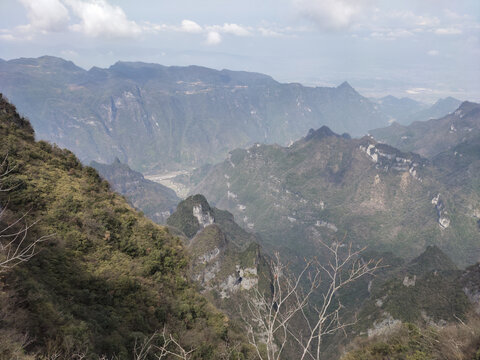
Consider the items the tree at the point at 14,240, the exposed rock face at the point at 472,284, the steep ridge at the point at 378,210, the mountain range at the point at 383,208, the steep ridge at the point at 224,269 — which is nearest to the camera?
the tree at the point at 14,240

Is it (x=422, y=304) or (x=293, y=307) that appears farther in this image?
(x=422, y=304)

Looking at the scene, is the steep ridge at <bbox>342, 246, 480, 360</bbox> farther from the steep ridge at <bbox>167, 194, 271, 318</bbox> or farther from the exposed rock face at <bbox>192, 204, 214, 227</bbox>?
the exposed rock face at <bbox>192, 204, 214, 227</bbox>

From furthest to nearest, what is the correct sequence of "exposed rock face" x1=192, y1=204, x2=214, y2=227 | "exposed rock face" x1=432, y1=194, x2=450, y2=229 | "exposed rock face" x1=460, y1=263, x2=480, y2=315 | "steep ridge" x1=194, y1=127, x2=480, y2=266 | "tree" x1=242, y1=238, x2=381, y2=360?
"exposed rock face" x1=432, y1=194, x2=450, y2=229
"steep ridge" x1=194, y1=127, x2=480, y2=266
"exposed rock face" x1=192, y1=204, x2=214, y2=227
"exposed rock face" x1=460, y1=263, x2=480, y2=315
"tree" x1=242, y1=238, x2=381, y2=360

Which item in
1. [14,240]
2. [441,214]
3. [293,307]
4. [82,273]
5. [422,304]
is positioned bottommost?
[441,214]

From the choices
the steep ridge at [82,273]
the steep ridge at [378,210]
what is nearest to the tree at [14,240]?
the steep ridge at [82,273]

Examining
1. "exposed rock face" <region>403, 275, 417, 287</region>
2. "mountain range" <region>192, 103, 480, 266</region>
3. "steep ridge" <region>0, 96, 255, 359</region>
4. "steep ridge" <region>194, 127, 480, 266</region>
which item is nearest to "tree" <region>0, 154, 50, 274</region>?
"steep ridge" <region>0, 96, 255, 359</region>

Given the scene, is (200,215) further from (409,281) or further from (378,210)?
(378,210)

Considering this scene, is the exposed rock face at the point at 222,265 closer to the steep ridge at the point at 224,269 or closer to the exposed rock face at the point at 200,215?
the steep ridge at the point at 224,269

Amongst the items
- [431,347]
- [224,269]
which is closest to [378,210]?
[224,269]
